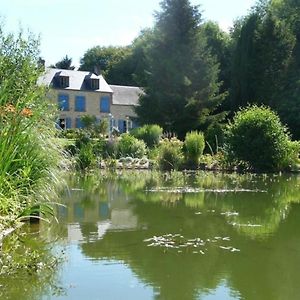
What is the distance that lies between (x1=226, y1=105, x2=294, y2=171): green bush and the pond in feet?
25.4

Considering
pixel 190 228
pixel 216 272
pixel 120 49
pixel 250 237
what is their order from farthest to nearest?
1. pixel 120 49
2. pixel 190 228
3. pixel 250 237
4. pixel 216 272

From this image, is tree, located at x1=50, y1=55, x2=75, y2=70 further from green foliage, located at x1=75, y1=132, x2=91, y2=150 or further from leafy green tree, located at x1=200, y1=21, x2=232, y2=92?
green foliage, located at x1=75, y1=132, x2=91, y2=150

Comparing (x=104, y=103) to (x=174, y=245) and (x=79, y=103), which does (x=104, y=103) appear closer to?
(x=79, y=103)

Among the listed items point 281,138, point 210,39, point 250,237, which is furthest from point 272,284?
point 210,39

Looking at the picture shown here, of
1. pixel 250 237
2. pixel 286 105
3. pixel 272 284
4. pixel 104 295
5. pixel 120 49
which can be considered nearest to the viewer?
pixel 104 295

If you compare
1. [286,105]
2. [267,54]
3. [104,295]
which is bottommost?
[104,295]

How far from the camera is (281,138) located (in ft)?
71.1

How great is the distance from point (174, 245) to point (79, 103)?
40.2 metres

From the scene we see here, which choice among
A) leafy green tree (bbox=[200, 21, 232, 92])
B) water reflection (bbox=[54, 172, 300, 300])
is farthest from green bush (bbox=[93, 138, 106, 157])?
leafy green tree (bbox=[200, 21, 232, 92])

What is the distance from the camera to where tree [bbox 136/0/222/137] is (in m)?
32.3

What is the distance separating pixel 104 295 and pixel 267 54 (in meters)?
33.4

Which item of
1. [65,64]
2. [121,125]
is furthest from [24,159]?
[65,64]

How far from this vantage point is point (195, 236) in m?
7.89

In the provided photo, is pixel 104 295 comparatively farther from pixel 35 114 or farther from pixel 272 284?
pixel 35 114
